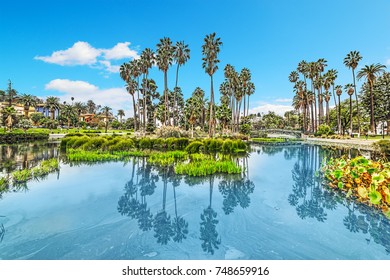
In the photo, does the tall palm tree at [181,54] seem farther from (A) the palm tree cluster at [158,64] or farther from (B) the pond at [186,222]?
(B) the pond at [186,222]

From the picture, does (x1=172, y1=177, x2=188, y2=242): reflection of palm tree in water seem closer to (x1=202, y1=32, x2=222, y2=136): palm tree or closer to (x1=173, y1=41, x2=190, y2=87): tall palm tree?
(x1=202, y1=32, x2=222, y2=136): palm tree

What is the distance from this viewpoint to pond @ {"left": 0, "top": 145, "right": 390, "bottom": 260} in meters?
4.24

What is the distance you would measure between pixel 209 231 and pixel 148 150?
17.4 m

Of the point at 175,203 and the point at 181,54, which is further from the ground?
the point at 181,54

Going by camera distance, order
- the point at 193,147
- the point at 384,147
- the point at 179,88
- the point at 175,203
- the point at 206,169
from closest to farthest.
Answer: the point at 175,203, the point at 206,169, the point at 384,147, the point at 193,147, the point at 179,88

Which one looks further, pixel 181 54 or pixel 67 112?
pixel 67 112

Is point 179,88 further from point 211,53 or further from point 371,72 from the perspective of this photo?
point 371,72

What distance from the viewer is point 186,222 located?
5.66m

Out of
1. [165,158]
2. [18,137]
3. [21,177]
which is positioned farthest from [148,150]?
[18,137]

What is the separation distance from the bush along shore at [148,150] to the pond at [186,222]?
6372 mm

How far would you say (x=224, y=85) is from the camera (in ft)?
191

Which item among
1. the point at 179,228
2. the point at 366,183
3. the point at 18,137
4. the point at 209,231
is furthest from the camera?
the point at 18,137
